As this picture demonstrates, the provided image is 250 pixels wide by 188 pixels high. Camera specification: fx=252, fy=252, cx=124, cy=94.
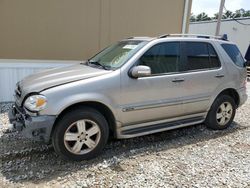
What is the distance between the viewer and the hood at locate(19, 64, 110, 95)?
3.43 meters

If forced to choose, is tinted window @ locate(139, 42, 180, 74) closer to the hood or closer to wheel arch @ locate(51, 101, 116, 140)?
the hood

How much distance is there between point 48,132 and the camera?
326 cm

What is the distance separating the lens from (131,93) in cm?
376

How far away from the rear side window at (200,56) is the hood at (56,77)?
5.27ft

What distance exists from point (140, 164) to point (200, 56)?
2.28m

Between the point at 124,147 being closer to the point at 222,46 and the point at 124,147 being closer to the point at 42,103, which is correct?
the point at 42,103

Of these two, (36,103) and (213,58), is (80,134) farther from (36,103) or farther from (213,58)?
(213,58)

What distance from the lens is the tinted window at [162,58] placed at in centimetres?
402

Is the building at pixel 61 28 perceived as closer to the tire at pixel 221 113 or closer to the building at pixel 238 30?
the tire at pixel 221 113

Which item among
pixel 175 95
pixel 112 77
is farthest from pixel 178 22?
pixel 112 77

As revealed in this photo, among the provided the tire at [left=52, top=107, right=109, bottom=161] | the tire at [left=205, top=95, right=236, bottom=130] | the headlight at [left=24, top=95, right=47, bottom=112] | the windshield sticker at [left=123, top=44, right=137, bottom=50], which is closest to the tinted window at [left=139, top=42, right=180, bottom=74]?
the windshield sticker at [left=123, top=44, right=137, bottom=50]

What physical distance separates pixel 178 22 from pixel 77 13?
3.43 m

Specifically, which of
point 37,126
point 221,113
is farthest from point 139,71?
point 221,113

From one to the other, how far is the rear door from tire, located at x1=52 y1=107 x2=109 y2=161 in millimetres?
1595
